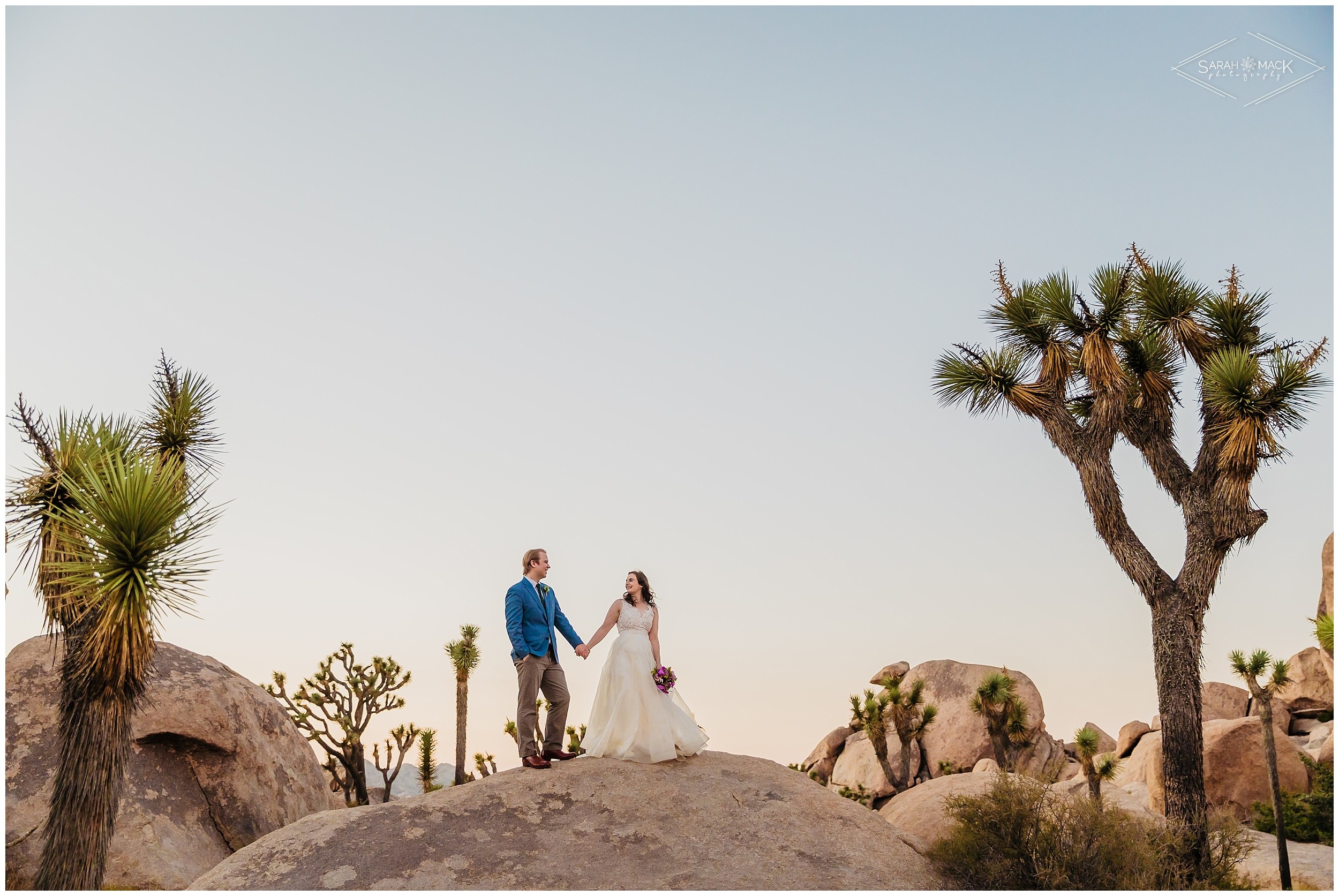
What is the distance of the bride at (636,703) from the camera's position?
11141mm

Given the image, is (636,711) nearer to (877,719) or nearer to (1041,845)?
(1041,845)

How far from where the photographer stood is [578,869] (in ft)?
30.9

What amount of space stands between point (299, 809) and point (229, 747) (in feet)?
5.36

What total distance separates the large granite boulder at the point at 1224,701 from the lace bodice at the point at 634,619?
30.2 m

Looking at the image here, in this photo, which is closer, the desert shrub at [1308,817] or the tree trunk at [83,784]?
the tree trunk at [83,784]

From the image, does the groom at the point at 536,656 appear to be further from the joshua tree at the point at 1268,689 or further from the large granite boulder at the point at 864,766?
the large granite boulder at the point at 864,766

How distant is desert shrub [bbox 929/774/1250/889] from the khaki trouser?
15.3 feet

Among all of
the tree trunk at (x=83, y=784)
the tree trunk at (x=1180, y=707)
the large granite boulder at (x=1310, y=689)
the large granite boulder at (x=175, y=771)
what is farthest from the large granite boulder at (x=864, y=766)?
the tree trunk at (x=83, y=784)

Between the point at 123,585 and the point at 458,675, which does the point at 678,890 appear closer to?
the point at 123,585

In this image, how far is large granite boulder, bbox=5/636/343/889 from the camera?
1227cm

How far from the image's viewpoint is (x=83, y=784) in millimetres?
9898

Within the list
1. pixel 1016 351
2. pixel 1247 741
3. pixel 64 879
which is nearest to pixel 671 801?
pixel 64 879

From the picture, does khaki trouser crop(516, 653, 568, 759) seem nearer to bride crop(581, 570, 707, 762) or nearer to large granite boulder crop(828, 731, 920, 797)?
bride crop(581, 570, 707, 762)

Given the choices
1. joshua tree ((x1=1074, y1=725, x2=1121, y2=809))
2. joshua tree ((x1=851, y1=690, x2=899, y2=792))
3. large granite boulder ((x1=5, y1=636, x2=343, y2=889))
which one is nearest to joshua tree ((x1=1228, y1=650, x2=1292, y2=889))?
joshua tree ((x1=1074, y1=725, x2=1121, y2=809))
